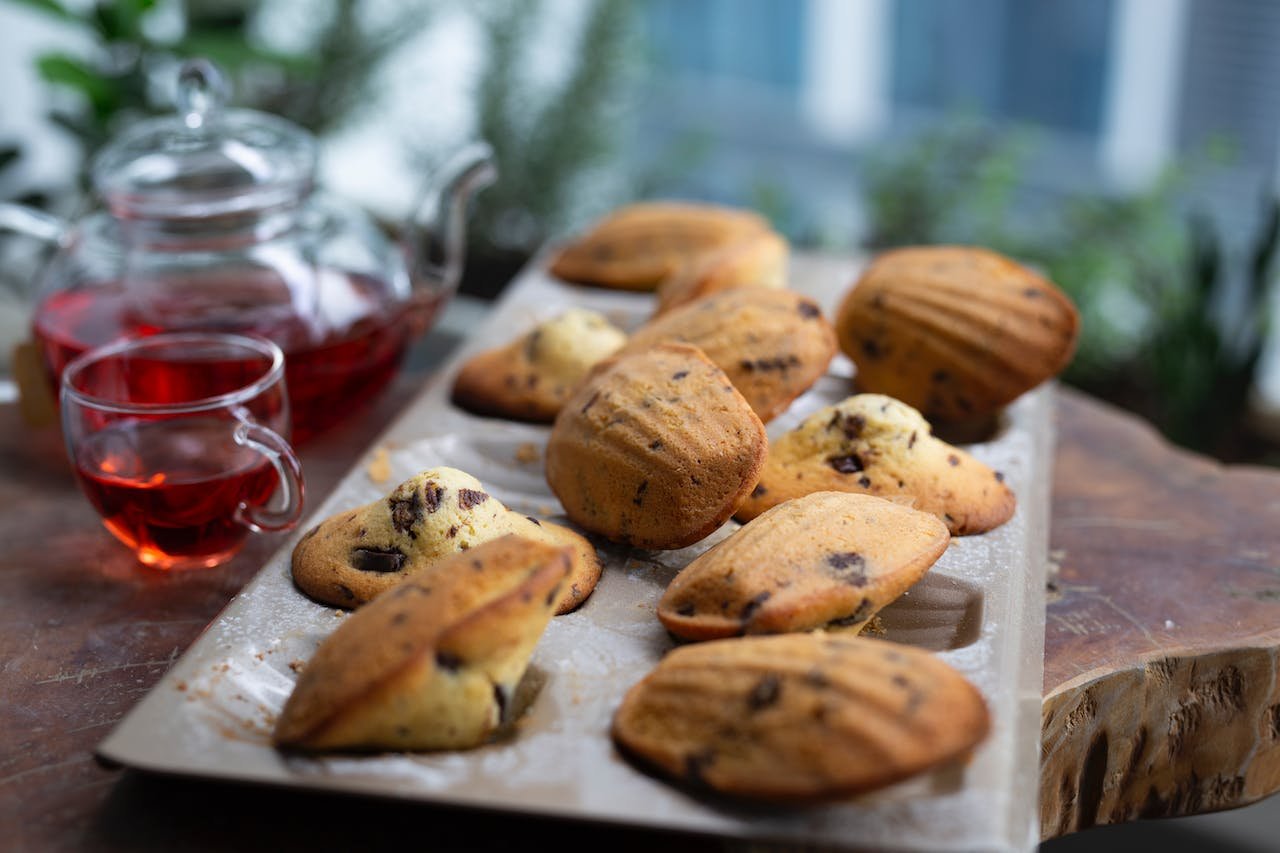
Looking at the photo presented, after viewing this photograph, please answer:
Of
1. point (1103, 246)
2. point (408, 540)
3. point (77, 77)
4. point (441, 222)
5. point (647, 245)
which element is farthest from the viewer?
point (1103, 246)

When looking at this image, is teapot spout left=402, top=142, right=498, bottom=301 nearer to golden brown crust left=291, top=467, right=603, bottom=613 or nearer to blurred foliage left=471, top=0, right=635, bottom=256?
golden brown crust left=291, top=467, right=603, bottom=613

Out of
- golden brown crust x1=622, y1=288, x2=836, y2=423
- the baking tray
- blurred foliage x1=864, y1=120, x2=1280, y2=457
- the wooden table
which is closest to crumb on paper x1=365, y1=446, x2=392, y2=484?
the baking tray

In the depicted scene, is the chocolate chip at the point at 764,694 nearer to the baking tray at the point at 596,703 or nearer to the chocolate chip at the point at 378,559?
the baking tray at the point at 596,703

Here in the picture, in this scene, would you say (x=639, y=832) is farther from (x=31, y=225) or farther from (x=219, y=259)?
(x=31, y=225)

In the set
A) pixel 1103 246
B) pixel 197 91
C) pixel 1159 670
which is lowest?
pixel 1103 246

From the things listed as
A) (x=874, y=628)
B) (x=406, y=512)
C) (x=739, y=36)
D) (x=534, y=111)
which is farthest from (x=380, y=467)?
(x=739, y=36)

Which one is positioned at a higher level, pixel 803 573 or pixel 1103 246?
pixel 803 573
